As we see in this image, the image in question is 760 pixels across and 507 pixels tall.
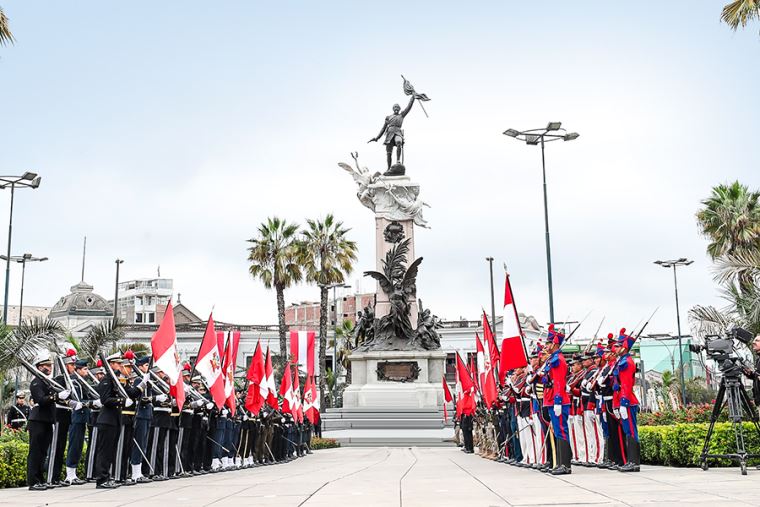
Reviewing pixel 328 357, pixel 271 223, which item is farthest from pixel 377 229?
pixel 328 357

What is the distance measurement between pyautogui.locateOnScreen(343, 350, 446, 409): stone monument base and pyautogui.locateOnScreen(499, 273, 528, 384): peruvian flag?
19879 mm

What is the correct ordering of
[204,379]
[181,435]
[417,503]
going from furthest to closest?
[204,379] → [181,435] → [417,503]

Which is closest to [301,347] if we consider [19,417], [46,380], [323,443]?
[323,443]

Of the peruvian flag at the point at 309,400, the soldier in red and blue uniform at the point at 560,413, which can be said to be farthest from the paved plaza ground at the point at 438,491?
the peruvian flag at the point at 309,400

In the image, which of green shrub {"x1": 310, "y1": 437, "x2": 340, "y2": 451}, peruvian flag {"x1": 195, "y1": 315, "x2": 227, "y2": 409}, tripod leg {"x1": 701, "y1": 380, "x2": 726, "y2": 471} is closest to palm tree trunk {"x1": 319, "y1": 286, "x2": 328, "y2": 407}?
green shrub {"x1": 310, "y1": 437, "x2": 340, "y2": 451}

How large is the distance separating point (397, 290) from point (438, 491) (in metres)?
26.5

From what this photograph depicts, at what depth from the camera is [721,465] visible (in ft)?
43.6

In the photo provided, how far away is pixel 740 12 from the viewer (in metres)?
17.3

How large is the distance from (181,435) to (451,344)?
56.4m

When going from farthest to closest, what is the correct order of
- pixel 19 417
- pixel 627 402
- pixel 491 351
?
pixel 19 417, pixel 491 351, pixel 627 402

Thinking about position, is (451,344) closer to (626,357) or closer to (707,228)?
(707,228)

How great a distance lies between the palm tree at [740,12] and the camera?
1725 cm

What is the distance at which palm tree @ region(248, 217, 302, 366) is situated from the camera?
46531 millimetres

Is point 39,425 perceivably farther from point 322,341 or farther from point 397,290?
point 322,341
